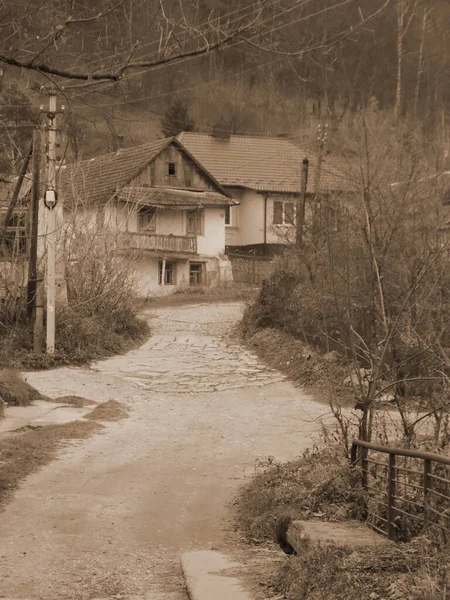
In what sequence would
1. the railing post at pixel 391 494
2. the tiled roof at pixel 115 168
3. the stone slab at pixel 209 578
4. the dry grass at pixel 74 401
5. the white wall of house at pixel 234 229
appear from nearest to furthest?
the stone slab at pixel 209 578 < the railing post at pixel 391 494 < the dry grass at pixel 74 401 < the tiled roof at pixel 115 168 < the white wall of house at pixel 234 229

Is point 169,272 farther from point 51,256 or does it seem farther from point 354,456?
point 354,456

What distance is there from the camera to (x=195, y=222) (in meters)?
48.3

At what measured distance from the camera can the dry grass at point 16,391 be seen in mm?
16031

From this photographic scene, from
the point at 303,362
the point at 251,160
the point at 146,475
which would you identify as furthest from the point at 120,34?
the point at 251,160

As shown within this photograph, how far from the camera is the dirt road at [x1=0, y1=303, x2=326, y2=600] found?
7824 millimetres

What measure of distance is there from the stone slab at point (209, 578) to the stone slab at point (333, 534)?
577mm

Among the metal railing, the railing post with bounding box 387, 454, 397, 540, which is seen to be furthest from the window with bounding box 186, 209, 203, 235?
the railing post with bounding box 387, 454, 397, 540

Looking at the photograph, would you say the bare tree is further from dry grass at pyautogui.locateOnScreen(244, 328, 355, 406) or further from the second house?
the second house

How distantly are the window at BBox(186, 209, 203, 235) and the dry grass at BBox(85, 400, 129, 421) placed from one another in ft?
103

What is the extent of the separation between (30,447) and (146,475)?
1899 mm

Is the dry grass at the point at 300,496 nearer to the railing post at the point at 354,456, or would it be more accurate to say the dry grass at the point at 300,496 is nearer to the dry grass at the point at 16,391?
the railing post at the point at 354,456

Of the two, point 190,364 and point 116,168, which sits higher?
point 116,168

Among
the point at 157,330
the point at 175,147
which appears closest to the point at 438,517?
the point at 157,330

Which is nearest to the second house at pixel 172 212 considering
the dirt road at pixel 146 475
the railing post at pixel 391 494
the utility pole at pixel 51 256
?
the utility pole at pixel 51 256
